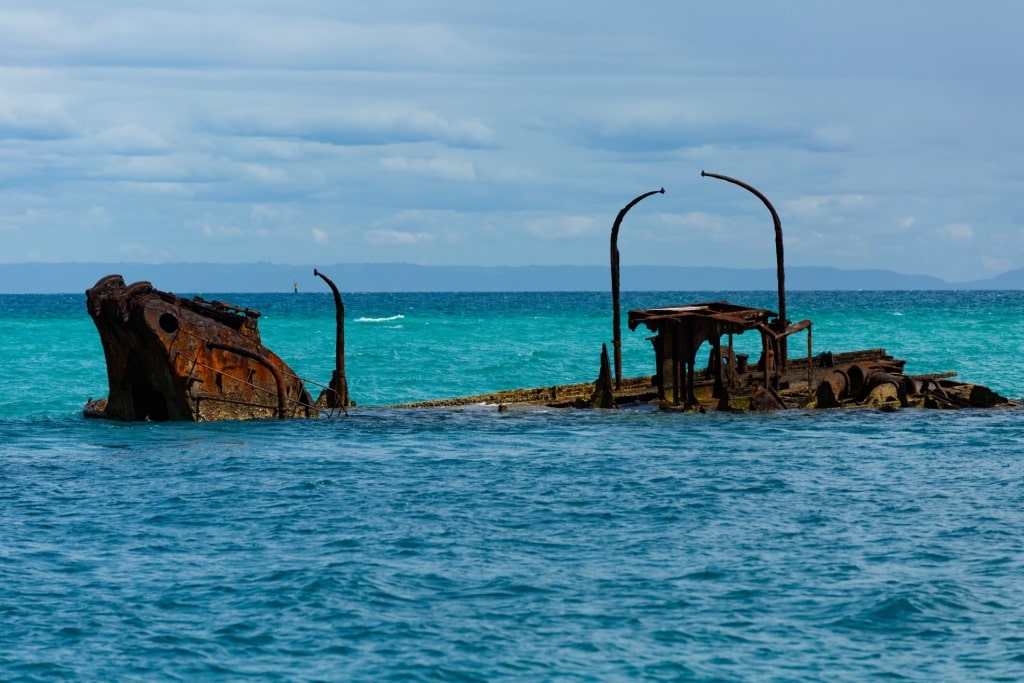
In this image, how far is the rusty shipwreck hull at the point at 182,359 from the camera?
31.6m

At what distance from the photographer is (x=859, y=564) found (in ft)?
59.2

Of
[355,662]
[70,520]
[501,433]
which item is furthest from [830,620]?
[501,433]

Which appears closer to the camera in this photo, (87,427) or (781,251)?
(87,427)

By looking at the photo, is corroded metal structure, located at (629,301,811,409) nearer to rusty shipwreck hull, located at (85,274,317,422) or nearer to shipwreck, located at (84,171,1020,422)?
shipwreck, located at (84,171,1020,422)

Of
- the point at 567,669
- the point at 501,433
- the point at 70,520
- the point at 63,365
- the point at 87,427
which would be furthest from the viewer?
the point at 63,365

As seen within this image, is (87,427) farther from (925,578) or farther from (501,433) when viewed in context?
(925,578)

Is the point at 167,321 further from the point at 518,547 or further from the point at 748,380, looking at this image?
the point at 748,380

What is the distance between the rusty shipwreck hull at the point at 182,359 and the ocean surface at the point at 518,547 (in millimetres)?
782

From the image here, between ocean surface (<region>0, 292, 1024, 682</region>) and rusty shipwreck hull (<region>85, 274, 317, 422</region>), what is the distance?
0.78 m

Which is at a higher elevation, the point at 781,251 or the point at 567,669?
the point at 781,251

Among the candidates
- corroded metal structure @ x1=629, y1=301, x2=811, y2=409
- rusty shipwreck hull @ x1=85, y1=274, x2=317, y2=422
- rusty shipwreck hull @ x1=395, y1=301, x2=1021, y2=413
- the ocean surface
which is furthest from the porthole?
corroded metal structure @ x1=629, y1=301, x2=811, y2=409

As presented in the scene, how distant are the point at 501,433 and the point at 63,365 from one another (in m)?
51.7

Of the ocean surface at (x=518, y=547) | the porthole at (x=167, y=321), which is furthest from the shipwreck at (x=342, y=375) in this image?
the ocean surface at (x=518, y=547)

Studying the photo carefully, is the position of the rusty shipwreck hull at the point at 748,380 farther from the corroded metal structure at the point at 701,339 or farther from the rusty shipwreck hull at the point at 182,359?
the rusty shipwreck hull at the point at 182,359
